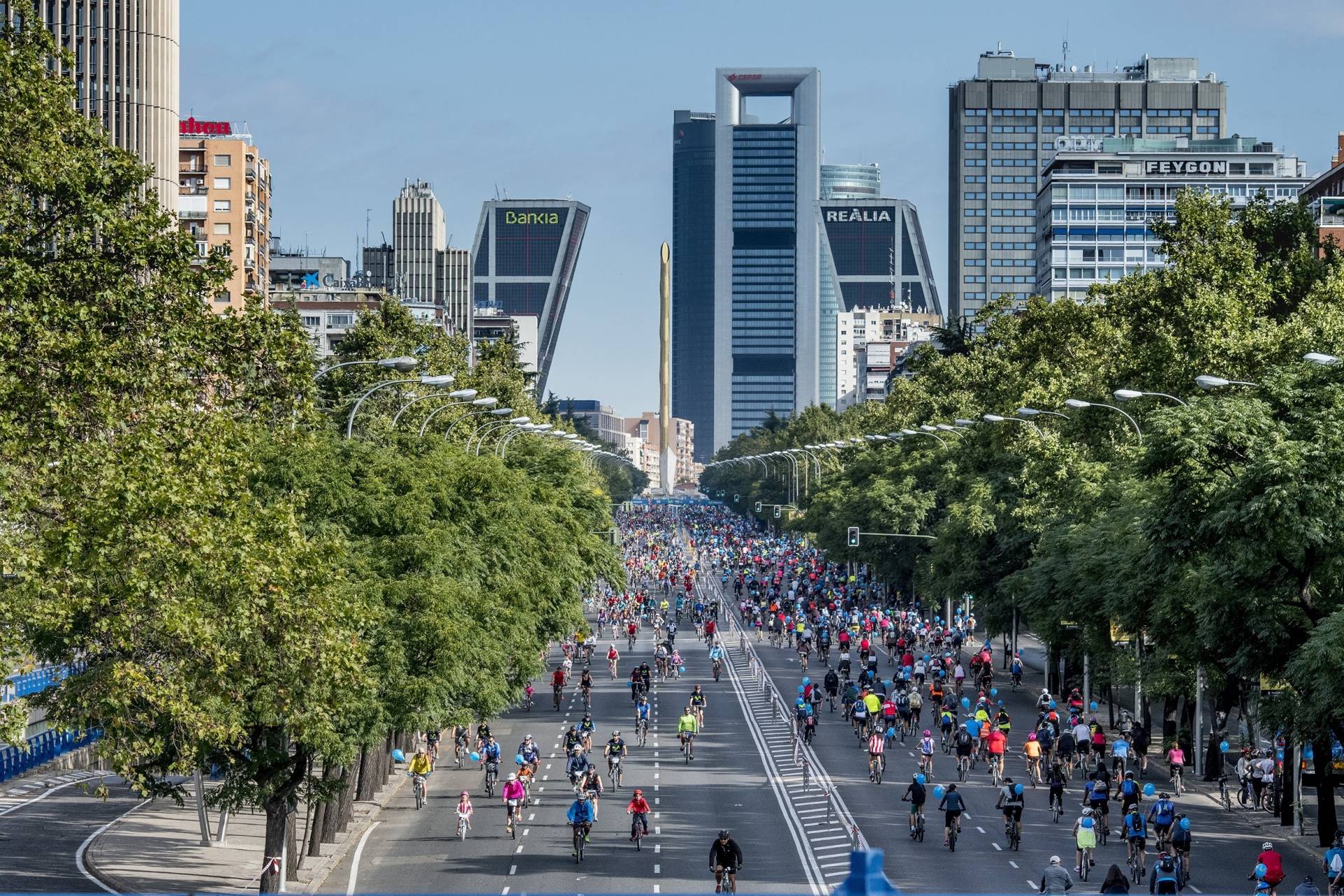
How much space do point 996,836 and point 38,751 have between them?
27744 mm

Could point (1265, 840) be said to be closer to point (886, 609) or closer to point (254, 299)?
point (254, 299)

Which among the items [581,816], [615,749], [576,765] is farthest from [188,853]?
[615,749]

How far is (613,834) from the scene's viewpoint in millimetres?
38125

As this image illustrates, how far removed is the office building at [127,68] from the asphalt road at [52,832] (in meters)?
79.1

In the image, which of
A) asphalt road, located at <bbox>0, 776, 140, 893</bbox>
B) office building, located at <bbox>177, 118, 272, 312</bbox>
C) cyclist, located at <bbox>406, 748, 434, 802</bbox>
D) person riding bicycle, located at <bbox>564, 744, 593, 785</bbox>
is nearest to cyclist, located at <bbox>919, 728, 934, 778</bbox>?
person riding bicycle, located at <bbox>564, 744, 593, 785</bbox>

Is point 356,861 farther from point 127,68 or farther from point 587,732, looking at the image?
point 127,68

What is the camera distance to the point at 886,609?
100 m

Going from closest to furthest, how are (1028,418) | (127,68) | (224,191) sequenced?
(1028,418)
(127,68)
(224,191)

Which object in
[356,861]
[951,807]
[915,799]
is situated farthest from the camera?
[915,799]

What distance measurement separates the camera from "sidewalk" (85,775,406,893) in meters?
34.5

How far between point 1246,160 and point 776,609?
12216 cm

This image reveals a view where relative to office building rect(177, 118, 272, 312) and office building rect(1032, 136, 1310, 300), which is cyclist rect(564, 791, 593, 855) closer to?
office building rect(177, 118, 272, 312)

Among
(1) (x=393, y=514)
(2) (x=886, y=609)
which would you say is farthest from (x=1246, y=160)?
(1) (x=393, y=514)

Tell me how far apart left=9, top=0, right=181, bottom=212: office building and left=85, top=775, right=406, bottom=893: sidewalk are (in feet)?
272
